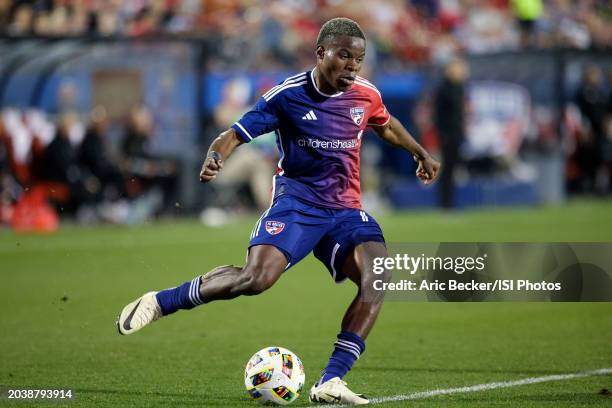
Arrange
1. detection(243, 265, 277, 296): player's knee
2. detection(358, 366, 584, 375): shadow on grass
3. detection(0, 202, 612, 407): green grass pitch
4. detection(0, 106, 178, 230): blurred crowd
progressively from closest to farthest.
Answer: detection(243, 265, 277, 296): player's knee → detection(0, 202, 612, 407): green grass pitch → detection(358, 366, 584, 375): shadow on grass → detection(0, 106, 178, 230): blurred crowd

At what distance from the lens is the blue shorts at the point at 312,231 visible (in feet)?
23.2

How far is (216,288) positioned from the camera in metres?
6.95

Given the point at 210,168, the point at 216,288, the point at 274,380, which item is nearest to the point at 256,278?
the point at 216,288

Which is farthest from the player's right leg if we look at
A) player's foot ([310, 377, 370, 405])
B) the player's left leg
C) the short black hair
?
the short black hair

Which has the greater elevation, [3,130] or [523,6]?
[523,6]

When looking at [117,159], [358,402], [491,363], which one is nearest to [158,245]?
[117,159]

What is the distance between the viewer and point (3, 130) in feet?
63.6

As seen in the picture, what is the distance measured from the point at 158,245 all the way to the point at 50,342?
718 centimetres

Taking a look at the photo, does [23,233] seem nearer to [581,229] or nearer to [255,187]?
[255,187]

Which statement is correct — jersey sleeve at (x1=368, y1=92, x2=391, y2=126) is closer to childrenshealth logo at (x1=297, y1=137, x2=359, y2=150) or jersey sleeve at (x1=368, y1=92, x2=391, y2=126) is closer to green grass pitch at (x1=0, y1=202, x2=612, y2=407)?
childrenshealth logo at (x1=297, y1=137, x2=359, y2=150)

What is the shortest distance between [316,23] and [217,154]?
19.1 metres

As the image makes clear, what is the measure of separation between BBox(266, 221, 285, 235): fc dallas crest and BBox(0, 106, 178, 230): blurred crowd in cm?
1238

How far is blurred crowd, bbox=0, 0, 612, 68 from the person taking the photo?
21641 millimetres

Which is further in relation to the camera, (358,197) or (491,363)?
(491,363)
